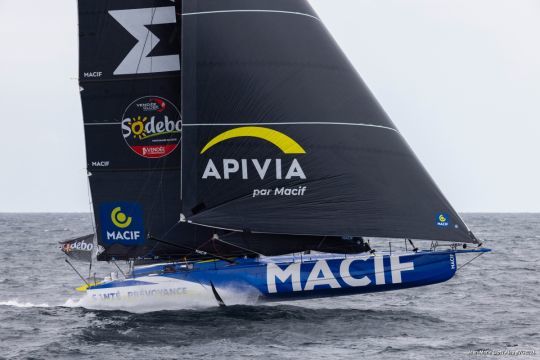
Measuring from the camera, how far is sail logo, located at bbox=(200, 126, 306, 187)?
20094mm

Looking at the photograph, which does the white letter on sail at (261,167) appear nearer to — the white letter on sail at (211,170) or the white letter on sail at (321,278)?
the white letter on sail at (211,170)

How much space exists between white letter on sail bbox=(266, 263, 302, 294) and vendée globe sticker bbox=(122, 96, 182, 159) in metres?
3.66

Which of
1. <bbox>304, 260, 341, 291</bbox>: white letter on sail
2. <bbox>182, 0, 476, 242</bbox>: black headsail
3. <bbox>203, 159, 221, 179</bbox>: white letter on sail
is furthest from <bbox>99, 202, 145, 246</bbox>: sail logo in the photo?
<bbox>304, 260, 341, 291</bbox>: white letter on sail

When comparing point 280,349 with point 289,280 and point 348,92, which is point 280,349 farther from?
point 348,92

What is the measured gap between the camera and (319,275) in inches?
791

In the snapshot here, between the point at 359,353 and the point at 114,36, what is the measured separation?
373 inches

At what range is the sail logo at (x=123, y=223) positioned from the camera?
71.8 feet

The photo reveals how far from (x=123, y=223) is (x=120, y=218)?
0.43 feet

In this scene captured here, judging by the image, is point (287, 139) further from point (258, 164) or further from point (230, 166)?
point (230, 166)

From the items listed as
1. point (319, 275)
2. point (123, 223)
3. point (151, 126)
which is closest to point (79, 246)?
point (123, 223)

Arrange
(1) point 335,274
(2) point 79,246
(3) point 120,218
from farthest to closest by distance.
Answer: (2) point 79,246 < (3) point 120,218 < (1) point 335,274

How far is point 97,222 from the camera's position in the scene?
22125 millimetres

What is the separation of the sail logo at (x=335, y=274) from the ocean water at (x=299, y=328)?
65cm

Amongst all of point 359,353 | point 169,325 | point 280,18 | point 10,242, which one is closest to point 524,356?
point 359,353
